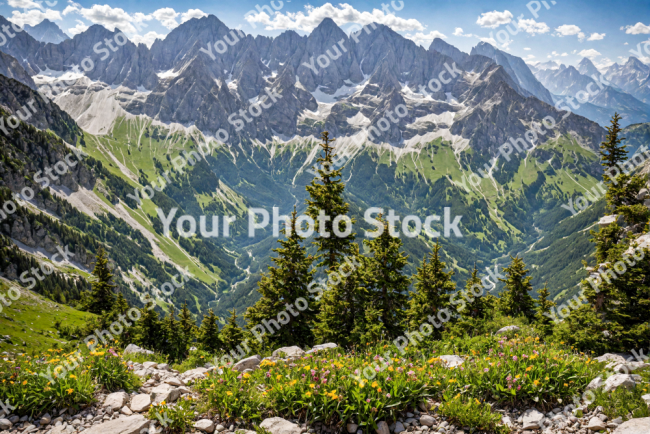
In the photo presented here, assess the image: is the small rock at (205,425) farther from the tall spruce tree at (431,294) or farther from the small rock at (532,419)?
Answer: the tall spruce tree at (431,294)

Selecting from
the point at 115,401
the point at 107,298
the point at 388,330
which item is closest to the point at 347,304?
the point at 388,330

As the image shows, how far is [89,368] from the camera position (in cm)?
1104

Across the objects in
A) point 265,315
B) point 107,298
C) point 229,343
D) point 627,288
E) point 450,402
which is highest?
point 627,288

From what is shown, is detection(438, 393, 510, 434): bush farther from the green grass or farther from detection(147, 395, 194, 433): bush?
the green grass

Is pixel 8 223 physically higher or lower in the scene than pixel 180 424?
lower

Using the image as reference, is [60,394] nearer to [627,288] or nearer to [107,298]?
[627,288]

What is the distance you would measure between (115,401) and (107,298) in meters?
60.8

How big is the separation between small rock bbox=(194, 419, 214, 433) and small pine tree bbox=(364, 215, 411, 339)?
16.0 metres

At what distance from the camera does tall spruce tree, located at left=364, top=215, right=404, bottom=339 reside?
24188 mm

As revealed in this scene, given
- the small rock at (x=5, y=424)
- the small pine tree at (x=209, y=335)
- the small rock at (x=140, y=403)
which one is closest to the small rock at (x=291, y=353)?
the small rock at (x=140, y=403)

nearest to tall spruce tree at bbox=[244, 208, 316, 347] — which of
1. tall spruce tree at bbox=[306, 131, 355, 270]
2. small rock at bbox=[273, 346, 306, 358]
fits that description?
tall spruce tree at bbox=[306, 131, 355, 270]

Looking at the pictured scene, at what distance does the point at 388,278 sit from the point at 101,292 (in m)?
57.0

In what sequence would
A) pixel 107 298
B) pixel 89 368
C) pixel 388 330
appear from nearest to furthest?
pixel 89 368, pixel 388 330, pixel 107 298

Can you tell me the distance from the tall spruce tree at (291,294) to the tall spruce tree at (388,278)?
4.79 m
